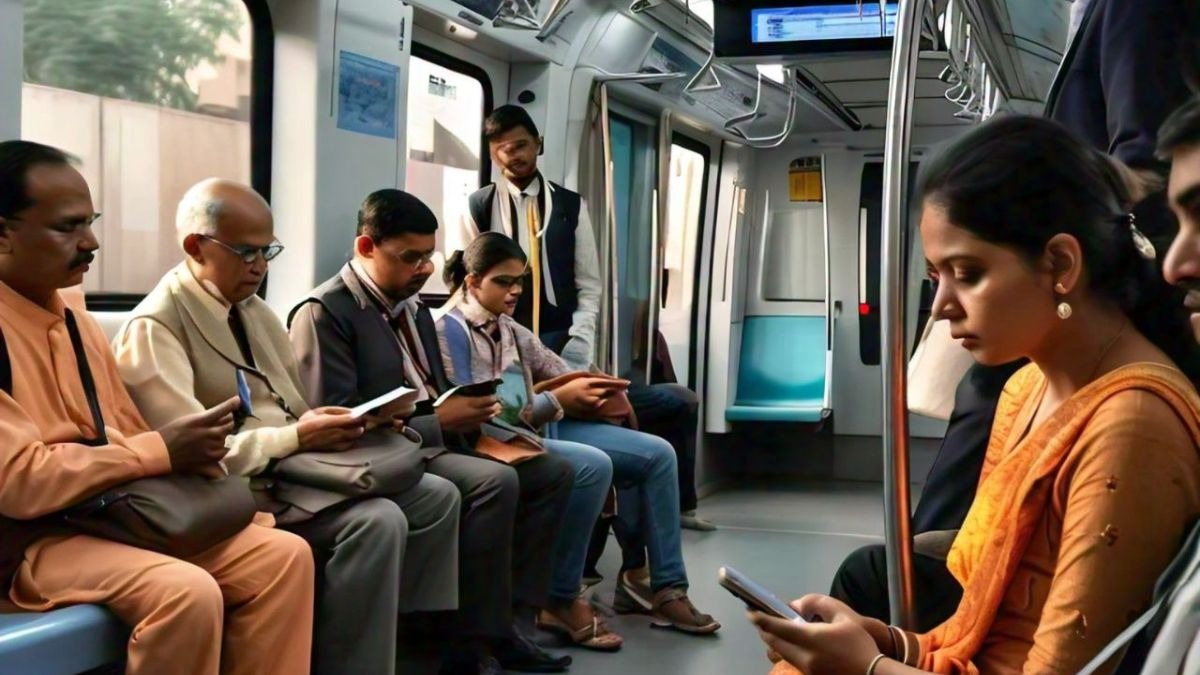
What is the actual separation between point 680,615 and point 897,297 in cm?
334

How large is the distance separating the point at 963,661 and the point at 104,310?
264cm

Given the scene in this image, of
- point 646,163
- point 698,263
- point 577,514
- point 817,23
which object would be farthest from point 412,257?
point 698,263

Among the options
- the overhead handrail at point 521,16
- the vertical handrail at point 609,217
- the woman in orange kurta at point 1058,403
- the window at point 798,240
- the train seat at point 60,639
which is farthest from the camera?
the window at point 798,240

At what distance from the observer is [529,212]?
5.05 metres

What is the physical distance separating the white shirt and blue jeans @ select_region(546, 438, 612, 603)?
838mm

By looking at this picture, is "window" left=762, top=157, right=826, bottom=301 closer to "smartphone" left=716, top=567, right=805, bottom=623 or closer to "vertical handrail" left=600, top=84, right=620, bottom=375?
"vertical handrail" left=600, top=84, right=620, bottom=375

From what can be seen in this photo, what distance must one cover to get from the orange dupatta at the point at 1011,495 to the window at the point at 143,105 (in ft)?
8.12

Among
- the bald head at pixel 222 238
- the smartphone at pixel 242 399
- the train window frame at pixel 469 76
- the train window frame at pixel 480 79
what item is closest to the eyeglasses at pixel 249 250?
the bald head at pixel 222 238

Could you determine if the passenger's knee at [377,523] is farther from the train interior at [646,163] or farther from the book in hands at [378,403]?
the train interior at [646,163]

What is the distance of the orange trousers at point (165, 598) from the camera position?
2.36 m

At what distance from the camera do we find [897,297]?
147cm

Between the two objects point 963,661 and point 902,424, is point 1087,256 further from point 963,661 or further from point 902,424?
point 963,661

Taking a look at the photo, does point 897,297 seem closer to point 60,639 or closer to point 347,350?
point 60,639

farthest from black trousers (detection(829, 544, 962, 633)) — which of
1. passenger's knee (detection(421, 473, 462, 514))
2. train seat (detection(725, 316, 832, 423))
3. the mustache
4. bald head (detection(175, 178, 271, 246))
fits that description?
train seat (detection(725, 316, 832, 423))
